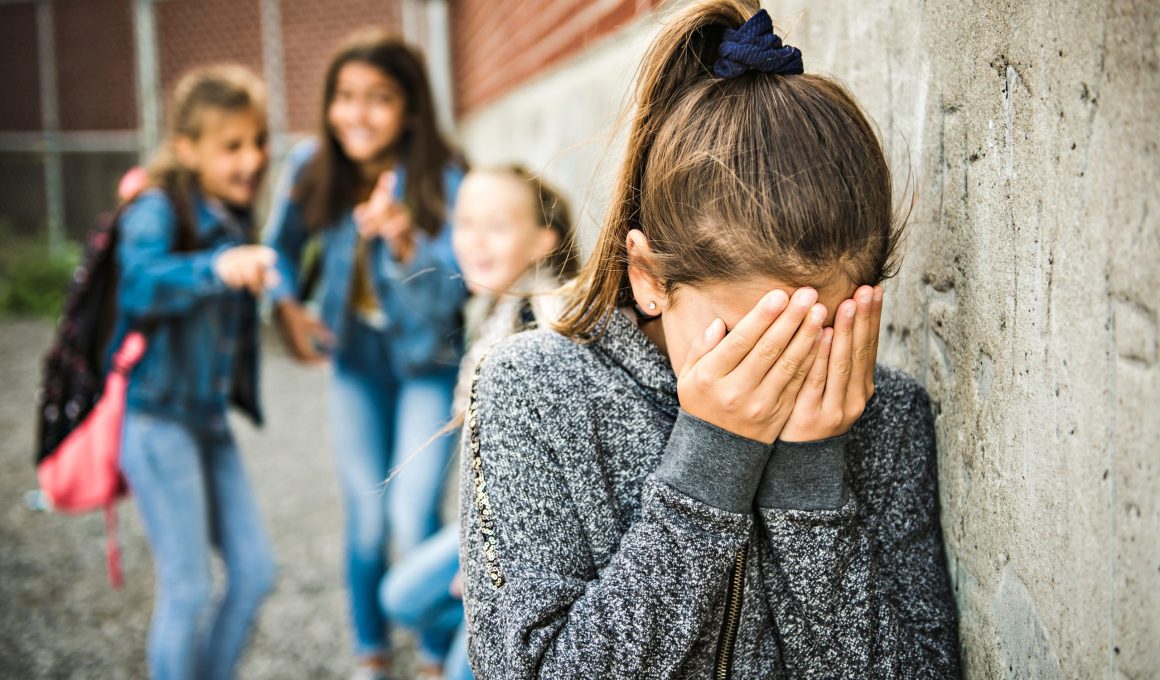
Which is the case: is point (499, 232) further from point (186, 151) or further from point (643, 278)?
point (643, 278)

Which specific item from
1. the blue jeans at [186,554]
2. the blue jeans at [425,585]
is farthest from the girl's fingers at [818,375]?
the blue jeans at [186,554]

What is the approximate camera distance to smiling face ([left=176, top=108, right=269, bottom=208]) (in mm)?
3023

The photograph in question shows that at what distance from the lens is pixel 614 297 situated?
1.45 metres

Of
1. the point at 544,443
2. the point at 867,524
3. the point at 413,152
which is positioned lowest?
the point at 867,524

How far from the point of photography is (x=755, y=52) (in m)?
1.28

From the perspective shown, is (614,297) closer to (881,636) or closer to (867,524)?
(867,524)

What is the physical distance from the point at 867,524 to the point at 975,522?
157 millimetres

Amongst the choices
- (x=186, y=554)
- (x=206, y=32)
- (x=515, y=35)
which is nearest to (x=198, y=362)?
(x=186, y=554)

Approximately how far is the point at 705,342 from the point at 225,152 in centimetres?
227

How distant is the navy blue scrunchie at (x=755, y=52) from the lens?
1282 mm

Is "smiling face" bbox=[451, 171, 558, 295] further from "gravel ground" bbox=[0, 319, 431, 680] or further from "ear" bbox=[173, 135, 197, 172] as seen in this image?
"gravel ground" bbox=[0, 319, 431, 680]

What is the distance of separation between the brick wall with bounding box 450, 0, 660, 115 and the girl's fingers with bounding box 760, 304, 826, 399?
6.04 feet

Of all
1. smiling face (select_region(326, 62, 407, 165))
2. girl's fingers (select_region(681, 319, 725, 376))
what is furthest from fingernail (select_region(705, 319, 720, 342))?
smiling face (select_region(326, 62, 407, 165))

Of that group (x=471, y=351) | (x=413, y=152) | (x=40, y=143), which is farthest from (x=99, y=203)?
(x=471, y=351)
